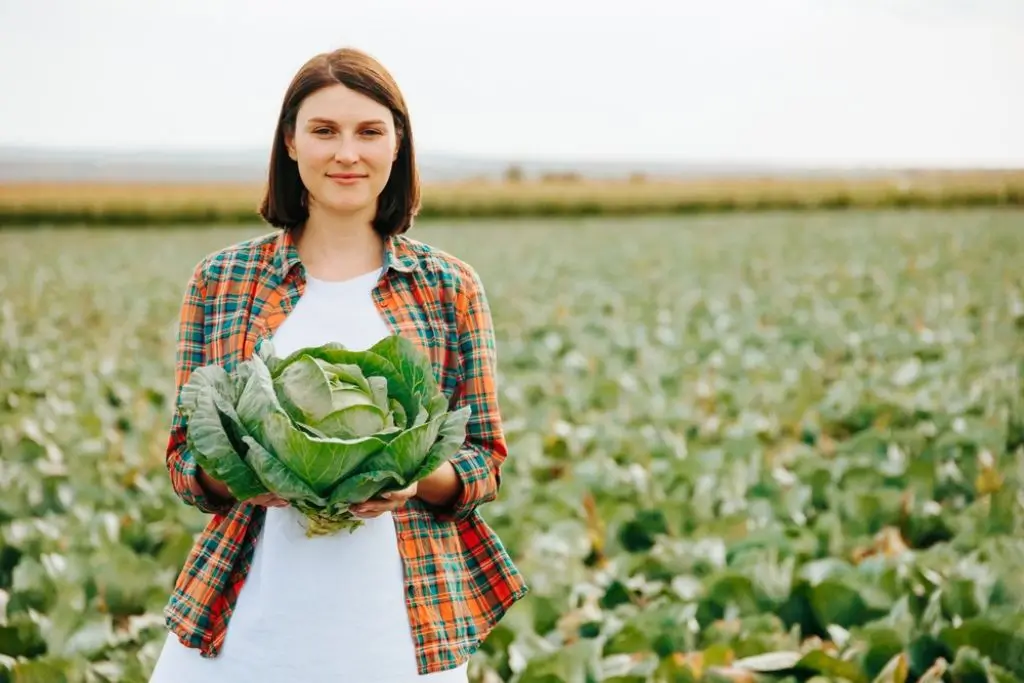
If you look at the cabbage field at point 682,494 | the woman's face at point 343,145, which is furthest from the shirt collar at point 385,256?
the cabbage field at point 682,494

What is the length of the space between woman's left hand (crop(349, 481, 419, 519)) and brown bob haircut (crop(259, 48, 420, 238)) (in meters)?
0.57

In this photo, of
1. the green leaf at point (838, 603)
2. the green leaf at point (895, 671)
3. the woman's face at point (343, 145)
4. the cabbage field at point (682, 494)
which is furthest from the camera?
the green leaf at point (838, 603)

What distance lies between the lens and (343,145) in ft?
6.36

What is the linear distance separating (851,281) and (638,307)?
3.66 metres

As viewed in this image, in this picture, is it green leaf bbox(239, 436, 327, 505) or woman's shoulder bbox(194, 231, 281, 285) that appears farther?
woman's shoulder bbox(194, 231, 281, 285)

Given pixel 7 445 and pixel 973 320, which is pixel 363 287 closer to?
pixel 7 445

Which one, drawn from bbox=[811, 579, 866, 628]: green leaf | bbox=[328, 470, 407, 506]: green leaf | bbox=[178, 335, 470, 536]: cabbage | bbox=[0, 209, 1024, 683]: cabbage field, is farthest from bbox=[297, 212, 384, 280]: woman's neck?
bbox=[811, 579, 866, 628]: green leaf

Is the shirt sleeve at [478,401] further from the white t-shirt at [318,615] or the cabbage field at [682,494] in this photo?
the cabbage field at [682,494]

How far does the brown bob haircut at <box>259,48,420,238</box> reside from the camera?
194 cm

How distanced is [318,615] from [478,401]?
48cm

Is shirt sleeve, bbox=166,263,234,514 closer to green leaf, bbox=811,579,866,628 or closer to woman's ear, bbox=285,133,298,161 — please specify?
woman's ear, bbox=285,133,298,161

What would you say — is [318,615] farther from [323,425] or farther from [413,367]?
[413,367]

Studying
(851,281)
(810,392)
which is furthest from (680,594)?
(851,281)

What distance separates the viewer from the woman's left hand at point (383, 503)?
175cm
